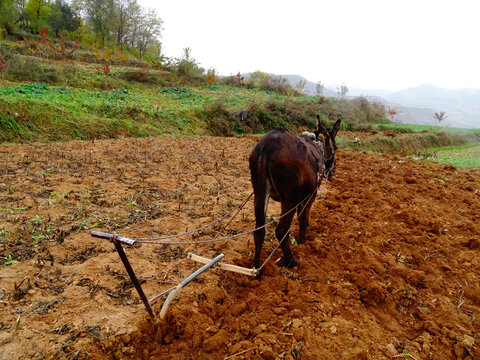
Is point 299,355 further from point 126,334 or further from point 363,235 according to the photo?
point 363,235

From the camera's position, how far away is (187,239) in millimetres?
4152

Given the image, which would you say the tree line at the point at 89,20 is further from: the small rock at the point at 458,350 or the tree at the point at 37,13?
the small rock at the point at 458,350

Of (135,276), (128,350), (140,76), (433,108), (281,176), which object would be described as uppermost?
(433,108)

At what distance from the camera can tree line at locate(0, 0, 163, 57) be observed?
29.5m

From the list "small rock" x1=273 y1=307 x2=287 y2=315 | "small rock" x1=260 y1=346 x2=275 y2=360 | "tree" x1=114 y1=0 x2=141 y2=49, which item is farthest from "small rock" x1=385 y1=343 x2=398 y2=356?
"tree" x1=114 y1=0 x2=141 y2=49

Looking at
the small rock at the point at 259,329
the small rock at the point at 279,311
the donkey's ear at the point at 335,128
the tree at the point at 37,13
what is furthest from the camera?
the tree at the point at 37,13

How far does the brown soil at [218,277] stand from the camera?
2496mm

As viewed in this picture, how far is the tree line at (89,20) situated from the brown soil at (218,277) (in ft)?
95.2

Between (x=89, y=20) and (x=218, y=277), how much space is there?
122ft

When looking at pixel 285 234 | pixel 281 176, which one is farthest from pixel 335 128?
pixel 285 234

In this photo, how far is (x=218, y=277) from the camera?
342cm

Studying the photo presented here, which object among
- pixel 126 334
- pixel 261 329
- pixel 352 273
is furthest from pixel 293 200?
pixel 126 334

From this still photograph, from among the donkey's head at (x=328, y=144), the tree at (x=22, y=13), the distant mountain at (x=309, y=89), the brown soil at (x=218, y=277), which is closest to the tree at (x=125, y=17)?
the tree at (x=22, y=13)

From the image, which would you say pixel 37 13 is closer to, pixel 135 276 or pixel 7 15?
pixel 7 15
